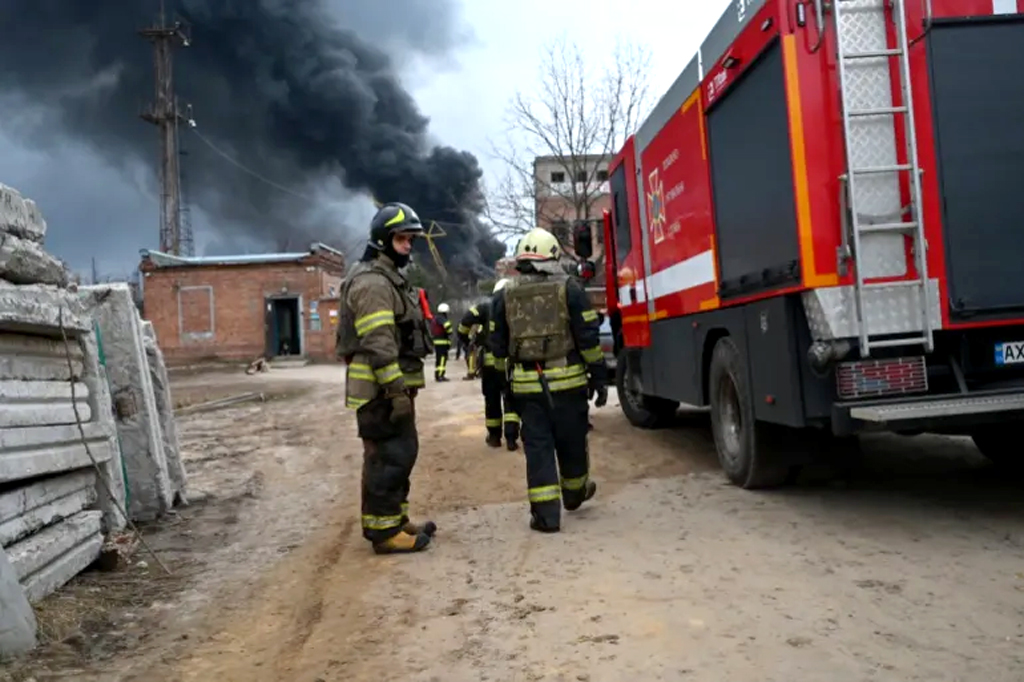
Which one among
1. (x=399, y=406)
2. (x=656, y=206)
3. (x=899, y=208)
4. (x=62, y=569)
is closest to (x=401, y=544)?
(x=399, y=406)

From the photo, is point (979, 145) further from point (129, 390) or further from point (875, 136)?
point (129, 390)

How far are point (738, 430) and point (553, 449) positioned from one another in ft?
4.87

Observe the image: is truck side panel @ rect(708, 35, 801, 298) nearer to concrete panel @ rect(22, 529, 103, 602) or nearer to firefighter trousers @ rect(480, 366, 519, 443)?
firefighter trousers @ rect(480, 366, 519, 443)

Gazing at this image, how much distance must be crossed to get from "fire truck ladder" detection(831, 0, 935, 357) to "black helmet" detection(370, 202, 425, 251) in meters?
2.41

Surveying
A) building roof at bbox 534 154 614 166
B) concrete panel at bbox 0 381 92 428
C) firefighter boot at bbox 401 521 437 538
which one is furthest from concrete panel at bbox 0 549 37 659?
building roof at bbox 534 154 614 166

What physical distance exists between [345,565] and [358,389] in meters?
0.96

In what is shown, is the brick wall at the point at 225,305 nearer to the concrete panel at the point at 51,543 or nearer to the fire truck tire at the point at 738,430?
the fire truck tire at the point at 738,430

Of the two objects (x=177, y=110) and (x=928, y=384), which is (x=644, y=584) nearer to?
(x=928, y=384)

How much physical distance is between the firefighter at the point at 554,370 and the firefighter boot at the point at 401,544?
757 mm

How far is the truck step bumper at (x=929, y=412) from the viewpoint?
4367 millimetres

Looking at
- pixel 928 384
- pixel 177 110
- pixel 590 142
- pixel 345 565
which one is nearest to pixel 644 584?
pixel 345 565

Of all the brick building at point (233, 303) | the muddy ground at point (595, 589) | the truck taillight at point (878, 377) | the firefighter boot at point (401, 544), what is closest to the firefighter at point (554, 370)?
the muddy ground at point (595, 589)

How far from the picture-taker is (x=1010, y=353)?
15.5 feet

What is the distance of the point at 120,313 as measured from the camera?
5.73 m
